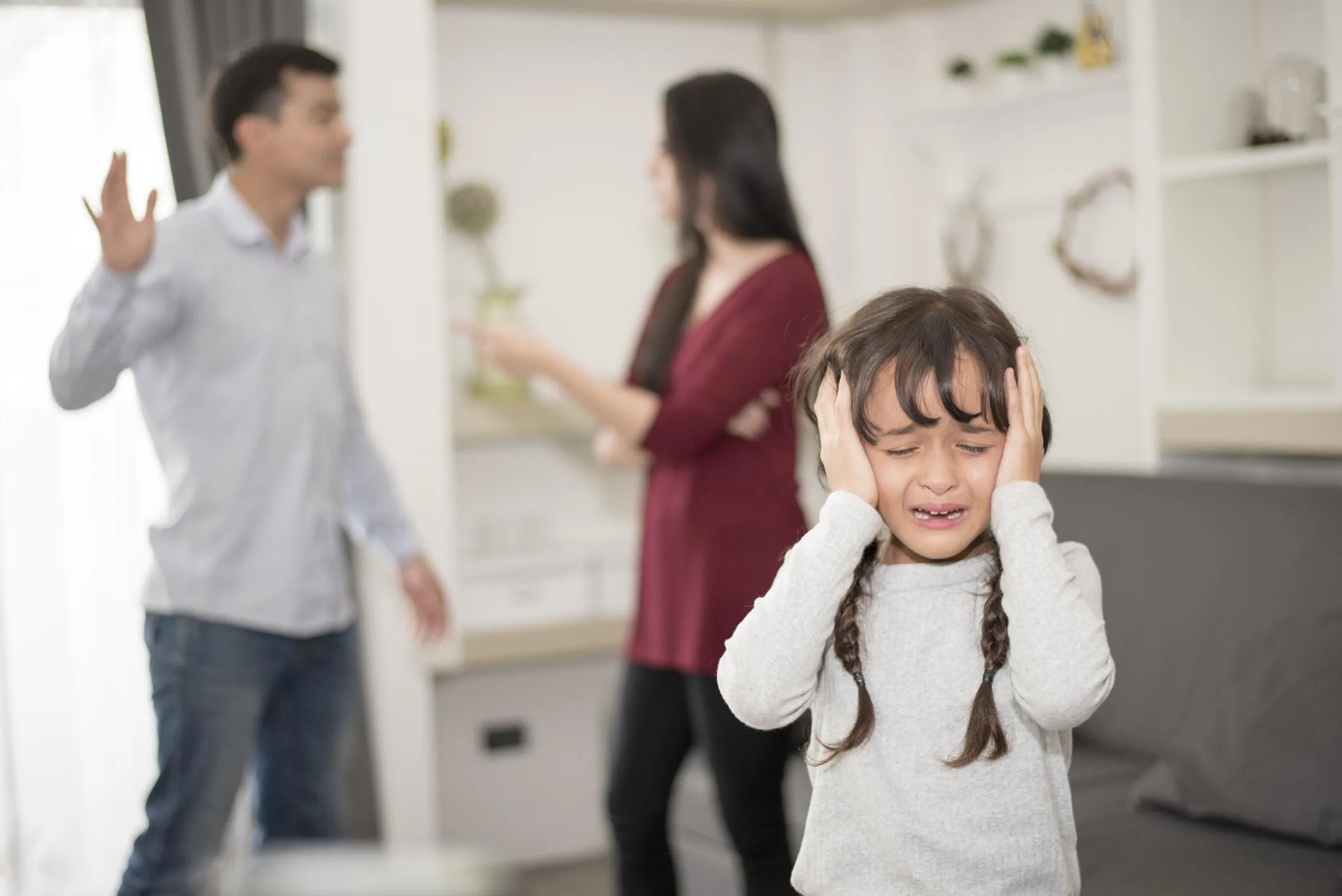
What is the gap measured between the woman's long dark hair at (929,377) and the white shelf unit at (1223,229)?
149 centimetres

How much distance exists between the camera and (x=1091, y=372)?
11.3 feet

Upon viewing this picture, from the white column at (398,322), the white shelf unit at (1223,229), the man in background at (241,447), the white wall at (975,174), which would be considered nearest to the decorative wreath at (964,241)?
the white wall at (975,174)

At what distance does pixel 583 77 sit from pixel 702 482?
6.20 feet

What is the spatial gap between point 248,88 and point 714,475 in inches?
36.7

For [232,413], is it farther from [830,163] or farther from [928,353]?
[830,163]

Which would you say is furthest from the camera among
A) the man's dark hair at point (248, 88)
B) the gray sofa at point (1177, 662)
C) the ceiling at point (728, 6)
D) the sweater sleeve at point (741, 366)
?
the ceiling at point (728, 6)

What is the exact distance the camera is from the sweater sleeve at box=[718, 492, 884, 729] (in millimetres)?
1306

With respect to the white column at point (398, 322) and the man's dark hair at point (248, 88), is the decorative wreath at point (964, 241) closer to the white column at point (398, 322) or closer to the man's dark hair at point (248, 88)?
the white column at point (398, 322)

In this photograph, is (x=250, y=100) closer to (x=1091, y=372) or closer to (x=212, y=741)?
(x=212, y=741)

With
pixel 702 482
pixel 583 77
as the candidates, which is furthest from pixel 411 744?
pixel 583 77

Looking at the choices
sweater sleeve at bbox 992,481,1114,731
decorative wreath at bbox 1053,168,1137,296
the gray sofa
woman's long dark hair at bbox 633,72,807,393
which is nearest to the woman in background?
woman's long dark hair at bbox 633,72,807,393

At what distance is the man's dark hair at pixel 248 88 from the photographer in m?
2.18

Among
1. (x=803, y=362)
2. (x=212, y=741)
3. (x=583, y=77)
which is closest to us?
(x=803, y=362)

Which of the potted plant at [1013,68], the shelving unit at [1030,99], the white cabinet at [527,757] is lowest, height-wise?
the white cabinet at [527,757]
